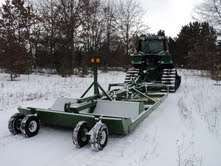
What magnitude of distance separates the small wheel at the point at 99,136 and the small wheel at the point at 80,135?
11.1 inches

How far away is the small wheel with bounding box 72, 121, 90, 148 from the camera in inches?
191

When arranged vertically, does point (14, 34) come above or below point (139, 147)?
above

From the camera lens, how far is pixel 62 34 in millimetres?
24234

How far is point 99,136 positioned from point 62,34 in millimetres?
20368

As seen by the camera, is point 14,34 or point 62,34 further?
point 62,34

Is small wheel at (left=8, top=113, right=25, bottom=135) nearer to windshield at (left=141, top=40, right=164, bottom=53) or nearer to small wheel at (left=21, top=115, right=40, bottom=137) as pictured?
small wheel at (left=21, top=115, right=40, bottom=137)

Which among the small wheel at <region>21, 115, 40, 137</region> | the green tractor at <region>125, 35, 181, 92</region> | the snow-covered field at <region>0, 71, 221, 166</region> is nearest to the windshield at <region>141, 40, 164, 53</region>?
the green tractor at <region>125, 35, 181, 92</region>

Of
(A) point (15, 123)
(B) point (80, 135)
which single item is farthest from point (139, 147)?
(A) point (15, 123)

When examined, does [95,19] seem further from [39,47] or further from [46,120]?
[46,120]

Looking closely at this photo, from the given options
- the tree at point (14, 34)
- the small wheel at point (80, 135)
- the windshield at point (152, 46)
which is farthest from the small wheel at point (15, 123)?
the tree at point (14, 34)

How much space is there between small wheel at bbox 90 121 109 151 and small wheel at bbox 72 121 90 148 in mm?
282

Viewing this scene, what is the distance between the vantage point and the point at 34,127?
561cm

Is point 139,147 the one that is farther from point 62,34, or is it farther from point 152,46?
point 62,34

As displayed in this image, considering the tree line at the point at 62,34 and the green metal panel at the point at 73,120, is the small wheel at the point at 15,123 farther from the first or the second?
the tree line at the point at 62,34
